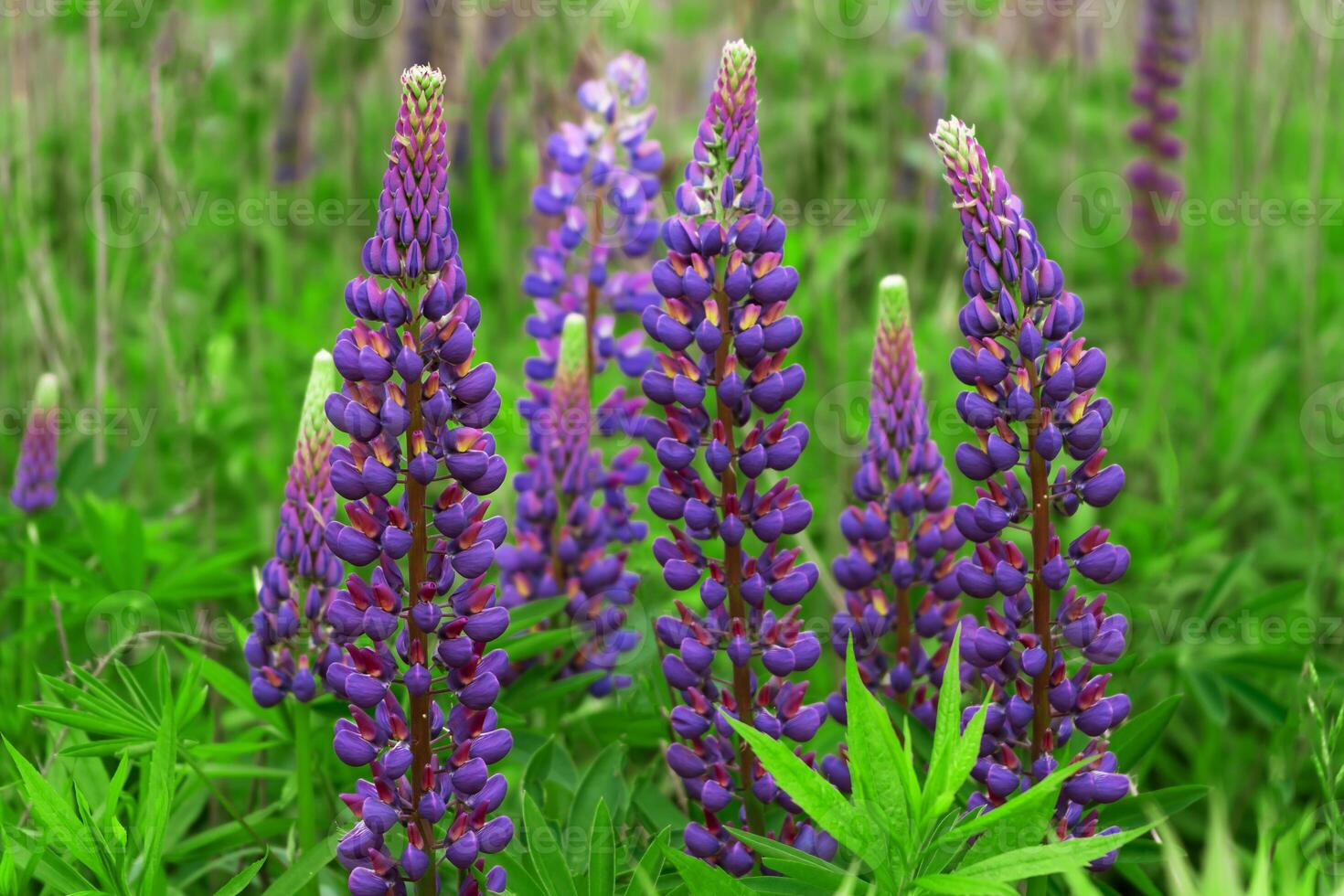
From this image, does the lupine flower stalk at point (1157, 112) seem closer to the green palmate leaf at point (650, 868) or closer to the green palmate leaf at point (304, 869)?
the green palmate leaf at point (650, 868)

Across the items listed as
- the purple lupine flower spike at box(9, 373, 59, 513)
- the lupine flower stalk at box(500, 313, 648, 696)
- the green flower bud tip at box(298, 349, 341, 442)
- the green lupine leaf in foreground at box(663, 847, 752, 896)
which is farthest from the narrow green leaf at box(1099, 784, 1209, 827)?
the purple lupine flower spike at box(9, 373, 59, 513)

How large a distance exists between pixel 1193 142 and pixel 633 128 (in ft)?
11.5

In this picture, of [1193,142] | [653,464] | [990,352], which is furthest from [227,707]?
[1193,142]

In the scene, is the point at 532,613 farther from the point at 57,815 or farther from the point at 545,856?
the point at 57,815

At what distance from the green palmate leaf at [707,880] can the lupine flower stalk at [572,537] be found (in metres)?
0.82

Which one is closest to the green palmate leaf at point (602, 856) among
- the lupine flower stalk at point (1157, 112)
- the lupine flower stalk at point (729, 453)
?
the lupine flower stalk at point (729, 453)

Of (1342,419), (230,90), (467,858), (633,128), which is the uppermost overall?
(230,90)

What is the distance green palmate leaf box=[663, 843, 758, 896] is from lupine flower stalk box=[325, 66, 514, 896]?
0.86ft

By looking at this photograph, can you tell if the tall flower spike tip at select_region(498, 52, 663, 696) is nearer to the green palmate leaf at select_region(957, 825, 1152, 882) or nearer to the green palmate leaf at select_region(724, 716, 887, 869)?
the green palmate leaf at select_region(724, 716, 887, 869)

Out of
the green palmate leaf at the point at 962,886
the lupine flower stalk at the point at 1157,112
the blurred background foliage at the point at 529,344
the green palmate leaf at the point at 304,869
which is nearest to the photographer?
the green palmate leaf at the point at 962,886

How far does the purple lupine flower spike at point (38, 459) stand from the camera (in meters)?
2.89

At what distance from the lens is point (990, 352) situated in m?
1.83

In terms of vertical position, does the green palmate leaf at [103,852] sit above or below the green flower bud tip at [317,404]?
below

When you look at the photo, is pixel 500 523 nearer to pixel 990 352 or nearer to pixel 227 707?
pixel 990 352
